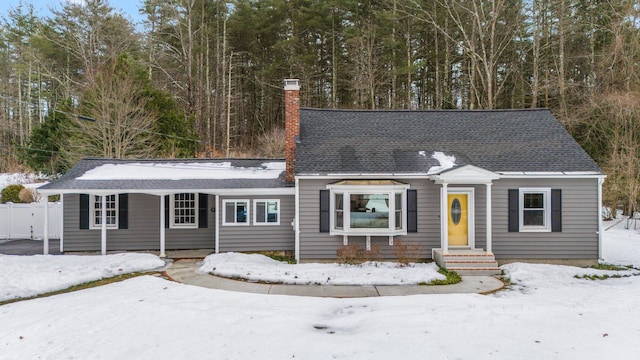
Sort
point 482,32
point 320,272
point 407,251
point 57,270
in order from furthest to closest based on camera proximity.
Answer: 1. point 482,32
2. point 407,251
3. point 320,272
4. point 57,270

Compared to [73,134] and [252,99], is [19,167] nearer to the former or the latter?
[73,134]

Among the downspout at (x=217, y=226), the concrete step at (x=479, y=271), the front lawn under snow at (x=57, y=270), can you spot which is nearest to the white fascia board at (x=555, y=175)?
the concrete step at (x=479, y=271)

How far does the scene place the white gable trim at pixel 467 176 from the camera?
34.6ft

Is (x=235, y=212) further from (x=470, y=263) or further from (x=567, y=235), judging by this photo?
(x=567, y=235)

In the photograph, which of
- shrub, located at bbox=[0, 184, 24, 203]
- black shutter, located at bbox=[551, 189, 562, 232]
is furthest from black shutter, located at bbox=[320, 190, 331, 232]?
shrub, located at bbox=[0, 184, 24, 203]

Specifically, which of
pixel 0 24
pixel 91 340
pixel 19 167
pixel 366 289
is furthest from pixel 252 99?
pixel 91 340

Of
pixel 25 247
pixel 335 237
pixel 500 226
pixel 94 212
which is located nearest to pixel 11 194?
pixel 25 247

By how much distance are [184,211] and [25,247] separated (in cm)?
626

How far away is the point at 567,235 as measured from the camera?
11.0 m

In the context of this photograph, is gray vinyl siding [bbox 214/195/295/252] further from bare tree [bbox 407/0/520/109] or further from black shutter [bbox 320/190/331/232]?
bare tree [bbox 407/0/520/109]

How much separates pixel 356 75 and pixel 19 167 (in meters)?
25.7

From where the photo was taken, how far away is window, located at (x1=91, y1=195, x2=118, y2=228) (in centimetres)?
1251

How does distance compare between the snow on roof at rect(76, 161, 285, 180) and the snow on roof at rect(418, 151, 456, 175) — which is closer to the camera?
the snow on roof at rect(418, 151, 456, 175)

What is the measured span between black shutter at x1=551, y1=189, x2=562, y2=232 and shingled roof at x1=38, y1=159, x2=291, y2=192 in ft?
26.5
